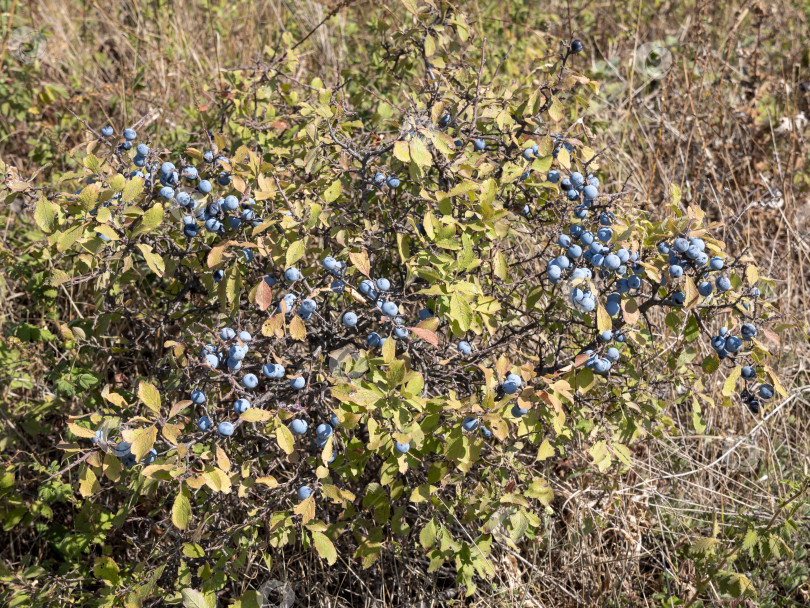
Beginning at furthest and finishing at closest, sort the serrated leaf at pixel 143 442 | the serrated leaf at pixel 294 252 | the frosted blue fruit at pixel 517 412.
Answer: the frosted blue fruit at pixel 517 412 → the serrated leaf at pixel 294 252 → the serrated leaf at pixel 143 442

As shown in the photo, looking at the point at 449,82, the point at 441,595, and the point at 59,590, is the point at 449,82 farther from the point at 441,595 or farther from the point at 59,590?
the point at 59,590

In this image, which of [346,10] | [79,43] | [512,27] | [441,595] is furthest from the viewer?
[346,10]

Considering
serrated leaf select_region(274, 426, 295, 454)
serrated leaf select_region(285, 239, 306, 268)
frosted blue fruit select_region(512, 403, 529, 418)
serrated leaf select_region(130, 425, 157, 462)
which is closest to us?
serrated leaf select_region(130, 425, 157, 462)

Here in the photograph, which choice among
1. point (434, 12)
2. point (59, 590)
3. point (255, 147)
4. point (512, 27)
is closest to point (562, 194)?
point (434, 12)

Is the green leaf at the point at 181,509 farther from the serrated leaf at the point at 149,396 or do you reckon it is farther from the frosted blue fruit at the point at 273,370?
the frosted blue fruit at the point at 273,370

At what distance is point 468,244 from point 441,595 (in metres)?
1.23

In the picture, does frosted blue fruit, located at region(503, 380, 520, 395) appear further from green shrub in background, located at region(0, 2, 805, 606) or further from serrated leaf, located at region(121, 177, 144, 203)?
serrated leaf, located at region(121, 177, 144, 203)

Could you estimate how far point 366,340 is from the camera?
2.26 metres

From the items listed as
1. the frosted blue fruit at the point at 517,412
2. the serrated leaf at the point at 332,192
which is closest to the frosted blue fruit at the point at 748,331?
the frosted blue fruit at the point at 517,412

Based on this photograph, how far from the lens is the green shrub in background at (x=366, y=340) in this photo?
189 centimetres

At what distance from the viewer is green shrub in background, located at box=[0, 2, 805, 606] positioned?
189cm

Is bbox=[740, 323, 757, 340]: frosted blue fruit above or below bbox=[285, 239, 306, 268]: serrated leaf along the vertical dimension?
below

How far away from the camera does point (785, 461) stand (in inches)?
111

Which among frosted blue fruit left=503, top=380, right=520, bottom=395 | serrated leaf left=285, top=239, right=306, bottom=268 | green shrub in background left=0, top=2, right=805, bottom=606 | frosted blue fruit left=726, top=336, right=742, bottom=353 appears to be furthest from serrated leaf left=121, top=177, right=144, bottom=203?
frosted blue fruit left=726, top=336, right=742, bottom=353
